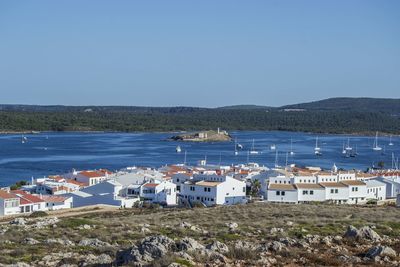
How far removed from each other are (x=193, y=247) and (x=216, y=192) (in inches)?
1265

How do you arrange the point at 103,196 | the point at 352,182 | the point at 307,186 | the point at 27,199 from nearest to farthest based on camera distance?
A: the point at 27,199 → the point at 103,196 → the point at 307,186 → the point at 352,182

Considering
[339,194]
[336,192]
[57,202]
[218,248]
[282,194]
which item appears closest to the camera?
[218,248]

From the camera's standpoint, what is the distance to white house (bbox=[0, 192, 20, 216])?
3819 cm

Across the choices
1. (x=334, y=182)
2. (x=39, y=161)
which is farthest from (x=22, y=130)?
(x=334, y=182)

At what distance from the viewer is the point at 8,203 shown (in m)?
38.5

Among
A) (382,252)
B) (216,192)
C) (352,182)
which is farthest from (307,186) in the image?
(382,252)

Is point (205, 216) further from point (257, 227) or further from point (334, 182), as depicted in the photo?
point (334, 182)

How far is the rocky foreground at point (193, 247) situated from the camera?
1320cm

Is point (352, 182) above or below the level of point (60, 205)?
above

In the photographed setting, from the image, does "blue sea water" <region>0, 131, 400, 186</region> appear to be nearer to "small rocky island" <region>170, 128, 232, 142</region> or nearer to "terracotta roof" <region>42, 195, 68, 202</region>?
"terracotta roof" <region>42, 195, 68, 202</region>

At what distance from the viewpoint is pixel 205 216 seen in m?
28.0

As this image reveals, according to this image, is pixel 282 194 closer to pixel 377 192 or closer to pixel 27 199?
pixel 377 192

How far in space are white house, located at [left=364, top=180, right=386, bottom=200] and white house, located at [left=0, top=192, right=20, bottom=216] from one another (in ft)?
81.7

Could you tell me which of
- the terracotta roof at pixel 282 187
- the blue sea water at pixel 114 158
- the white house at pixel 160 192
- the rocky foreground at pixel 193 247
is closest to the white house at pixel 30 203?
the white house at pixel 160 192
